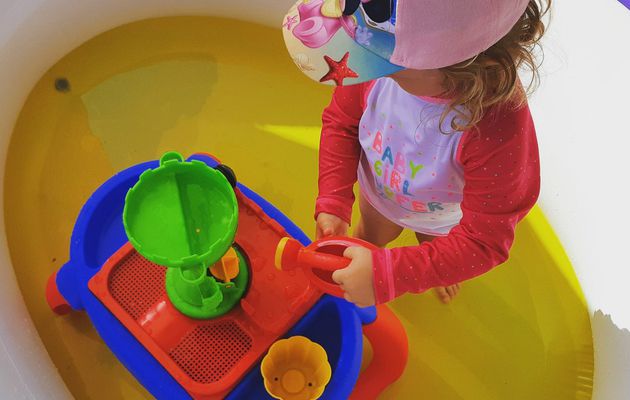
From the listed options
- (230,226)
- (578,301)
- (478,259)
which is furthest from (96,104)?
(578,301)

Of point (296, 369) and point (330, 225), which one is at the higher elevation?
point (330, 225)

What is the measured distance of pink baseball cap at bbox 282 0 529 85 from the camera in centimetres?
43

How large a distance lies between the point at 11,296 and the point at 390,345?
1.88ft

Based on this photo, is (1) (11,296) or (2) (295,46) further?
(1) (11,296)

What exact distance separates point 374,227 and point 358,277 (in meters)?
0.29

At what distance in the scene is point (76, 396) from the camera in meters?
0.89

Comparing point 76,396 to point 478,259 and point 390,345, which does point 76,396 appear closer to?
point 390,345

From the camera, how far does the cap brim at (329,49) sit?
49cm

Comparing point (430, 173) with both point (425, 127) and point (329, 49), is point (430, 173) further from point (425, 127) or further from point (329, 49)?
point (329, 49)

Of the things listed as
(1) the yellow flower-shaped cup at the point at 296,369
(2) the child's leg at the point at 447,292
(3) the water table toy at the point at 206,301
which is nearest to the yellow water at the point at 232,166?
(2) the child's leg at the point at 447,292

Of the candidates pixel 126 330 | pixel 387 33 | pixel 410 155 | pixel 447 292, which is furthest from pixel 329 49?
pixel 447 292

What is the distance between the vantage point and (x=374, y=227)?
91 cm

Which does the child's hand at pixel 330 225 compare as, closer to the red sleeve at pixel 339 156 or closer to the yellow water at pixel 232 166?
the red sleeve at pixel 339 156

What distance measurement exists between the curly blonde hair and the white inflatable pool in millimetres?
415
